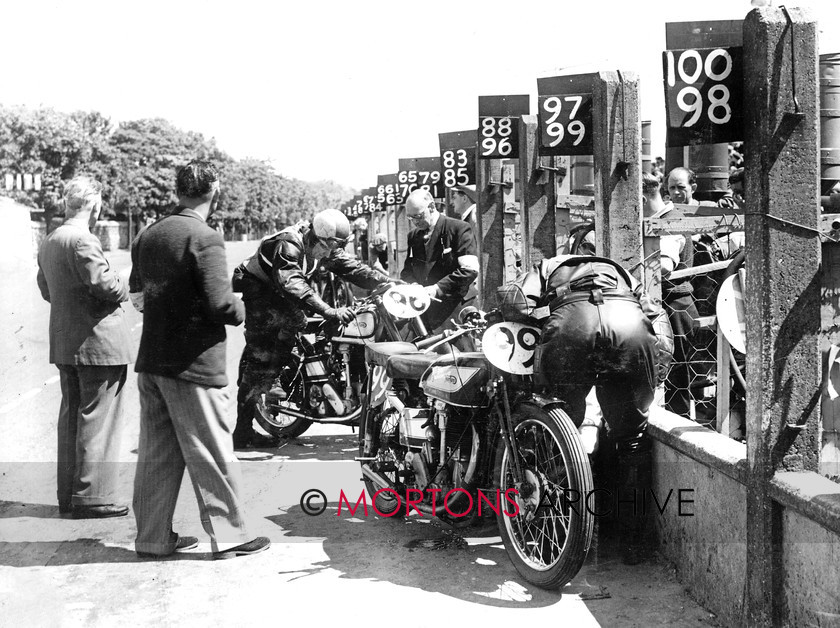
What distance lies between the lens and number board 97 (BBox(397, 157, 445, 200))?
18.4 meters

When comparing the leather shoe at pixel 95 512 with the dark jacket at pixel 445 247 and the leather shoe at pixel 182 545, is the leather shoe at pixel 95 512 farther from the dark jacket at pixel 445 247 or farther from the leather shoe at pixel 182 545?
the dark jacket at pixel 445 247

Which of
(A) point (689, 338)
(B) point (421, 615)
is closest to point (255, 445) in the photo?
(A) point (689, 338)

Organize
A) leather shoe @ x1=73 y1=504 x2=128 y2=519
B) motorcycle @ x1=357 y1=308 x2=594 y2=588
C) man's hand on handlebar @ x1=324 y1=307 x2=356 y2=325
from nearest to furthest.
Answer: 1. motorcycle @ x1=357 y1=308 x2=594 y2=588
2. leather shoe @ x1=73 y1=504 x2=128 y2=519
3. man's hand on handlebar @ x1=324 y1=307 x2=356 y2=325

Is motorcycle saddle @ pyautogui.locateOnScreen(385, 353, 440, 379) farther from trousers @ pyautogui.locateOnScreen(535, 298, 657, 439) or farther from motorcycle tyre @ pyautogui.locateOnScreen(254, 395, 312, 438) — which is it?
motorcycle tyre @ pyautogui.locateOnScreen(254, 395, 312, 438)

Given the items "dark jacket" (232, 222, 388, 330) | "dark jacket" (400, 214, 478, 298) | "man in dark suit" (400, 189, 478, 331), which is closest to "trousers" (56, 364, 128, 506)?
"dark jacket" (232, 222, 388, 330)

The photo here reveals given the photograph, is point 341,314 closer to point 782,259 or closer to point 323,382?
point 323,382

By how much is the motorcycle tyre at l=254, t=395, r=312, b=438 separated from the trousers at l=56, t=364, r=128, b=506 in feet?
6.57

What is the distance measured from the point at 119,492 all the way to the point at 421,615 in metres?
3.20

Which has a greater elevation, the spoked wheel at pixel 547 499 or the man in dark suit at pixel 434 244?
the man in dark suit at pixel 434 244

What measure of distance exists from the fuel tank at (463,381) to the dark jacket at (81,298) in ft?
7.29

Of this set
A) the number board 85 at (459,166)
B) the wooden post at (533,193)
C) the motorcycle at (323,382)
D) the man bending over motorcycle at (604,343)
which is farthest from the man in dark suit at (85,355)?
the number board 85 at (459,166)

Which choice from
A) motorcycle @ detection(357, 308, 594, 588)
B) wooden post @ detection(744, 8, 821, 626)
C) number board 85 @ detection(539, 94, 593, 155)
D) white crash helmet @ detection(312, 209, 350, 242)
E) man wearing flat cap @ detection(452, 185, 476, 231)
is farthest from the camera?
man wearing flat cap @ detection(452, 185, 476, 231)

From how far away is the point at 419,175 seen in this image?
18891 mm

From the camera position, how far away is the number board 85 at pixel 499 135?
34.1 feet
